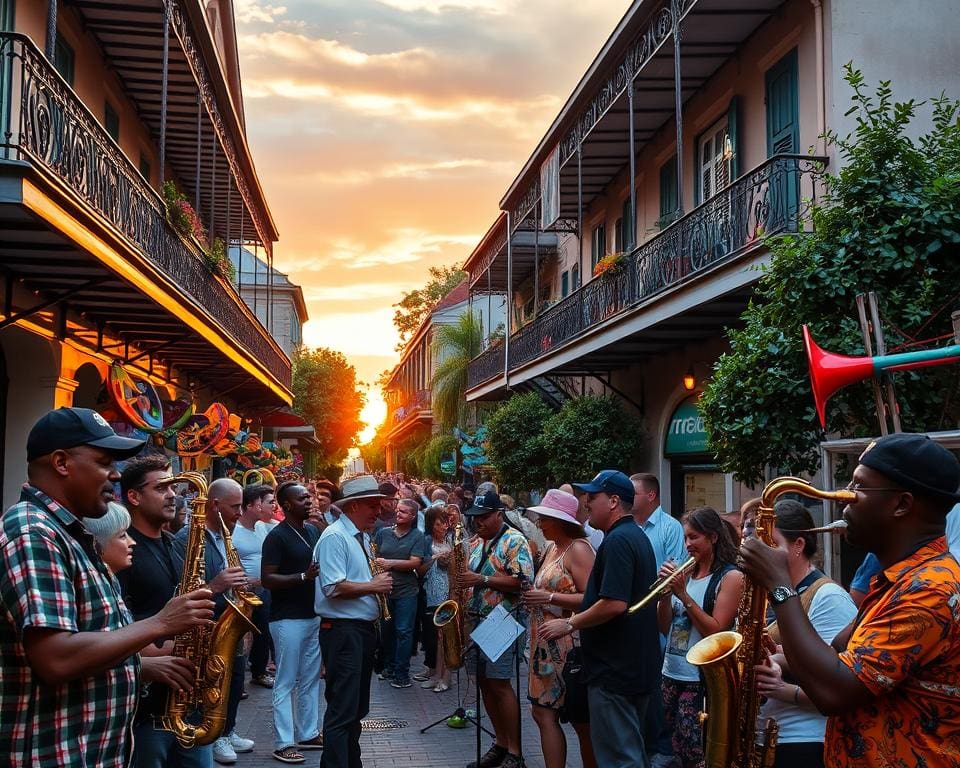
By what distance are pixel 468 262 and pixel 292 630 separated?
26545 millimetres

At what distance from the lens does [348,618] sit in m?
7.06

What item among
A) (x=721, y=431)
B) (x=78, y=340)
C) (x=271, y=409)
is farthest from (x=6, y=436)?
(x=271, y=409)

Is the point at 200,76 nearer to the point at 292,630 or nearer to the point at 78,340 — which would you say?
the point at 78,340

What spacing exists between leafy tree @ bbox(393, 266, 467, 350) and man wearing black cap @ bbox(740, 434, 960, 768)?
68.8 metres

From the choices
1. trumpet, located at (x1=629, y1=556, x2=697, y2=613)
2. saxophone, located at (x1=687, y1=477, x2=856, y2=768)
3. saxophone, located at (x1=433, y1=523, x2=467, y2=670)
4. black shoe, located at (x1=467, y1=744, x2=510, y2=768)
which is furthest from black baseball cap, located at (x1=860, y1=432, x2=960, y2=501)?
saxophone, located at (x1=433, y1=523, x2=467, y2=670)

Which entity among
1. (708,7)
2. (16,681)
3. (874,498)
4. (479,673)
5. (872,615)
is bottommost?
(479,673)

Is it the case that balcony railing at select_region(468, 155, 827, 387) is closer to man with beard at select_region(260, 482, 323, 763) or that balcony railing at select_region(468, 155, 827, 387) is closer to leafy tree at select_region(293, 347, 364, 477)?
man with beard at select_region(260, 482, 323, 763)

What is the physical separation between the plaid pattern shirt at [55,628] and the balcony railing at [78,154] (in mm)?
5715

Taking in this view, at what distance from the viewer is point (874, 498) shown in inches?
116

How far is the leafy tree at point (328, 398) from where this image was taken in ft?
182

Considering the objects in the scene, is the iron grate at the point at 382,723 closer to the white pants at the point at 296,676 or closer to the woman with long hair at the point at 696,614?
the white pants at the point at 296,676

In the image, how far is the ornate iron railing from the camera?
27345 mm

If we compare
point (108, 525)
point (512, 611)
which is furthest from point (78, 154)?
point (108, 525)

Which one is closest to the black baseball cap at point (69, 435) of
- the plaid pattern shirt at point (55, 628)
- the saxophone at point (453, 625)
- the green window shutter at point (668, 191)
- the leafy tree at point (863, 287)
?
the plaid pattern shirt at point (55, 628)
